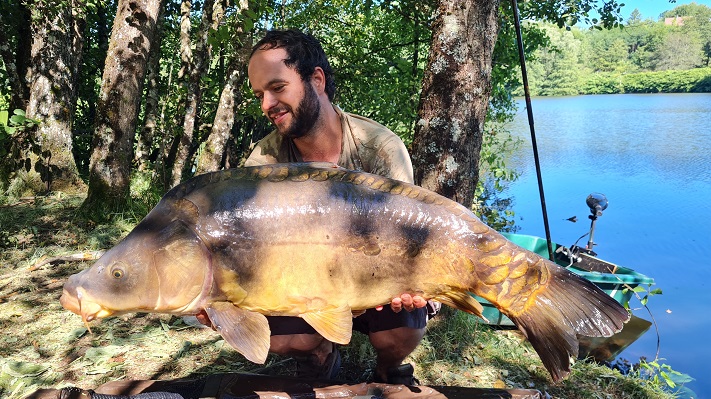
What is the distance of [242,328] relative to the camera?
5.20 feet

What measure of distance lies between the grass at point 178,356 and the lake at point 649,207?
8.30ft

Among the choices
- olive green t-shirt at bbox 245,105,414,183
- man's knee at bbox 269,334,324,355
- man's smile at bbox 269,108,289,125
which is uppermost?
man's smile at bbox 269,108,289,125

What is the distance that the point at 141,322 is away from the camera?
126 inches

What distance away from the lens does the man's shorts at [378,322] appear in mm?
2141

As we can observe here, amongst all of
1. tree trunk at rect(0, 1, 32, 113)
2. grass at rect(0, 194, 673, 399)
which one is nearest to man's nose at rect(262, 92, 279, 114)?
grass at rect(0, 194, 673, 399)

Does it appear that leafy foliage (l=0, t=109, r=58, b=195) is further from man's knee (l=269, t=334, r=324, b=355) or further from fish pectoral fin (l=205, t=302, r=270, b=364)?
fish pectoral fin (l=205, t=302, r=270, b=364)

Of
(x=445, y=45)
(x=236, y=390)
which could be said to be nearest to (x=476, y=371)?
(x=236, y=390)

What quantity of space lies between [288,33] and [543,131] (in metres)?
19.4

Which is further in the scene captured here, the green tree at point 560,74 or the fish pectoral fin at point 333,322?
the green tree at point 560,74

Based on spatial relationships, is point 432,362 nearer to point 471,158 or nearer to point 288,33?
point 471,158

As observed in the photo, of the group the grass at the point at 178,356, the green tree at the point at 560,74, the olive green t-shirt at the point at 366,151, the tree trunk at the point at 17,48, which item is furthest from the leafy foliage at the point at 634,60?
the olive green t-shirt at the point at 366,151

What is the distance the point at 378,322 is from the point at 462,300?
0.53 metres

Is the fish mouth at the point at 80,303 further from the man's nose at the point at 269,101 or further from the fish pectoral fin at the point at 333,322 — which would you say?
the man's nose at the point at 269,101

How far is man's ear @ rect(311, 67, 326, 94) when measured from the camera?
220cm
